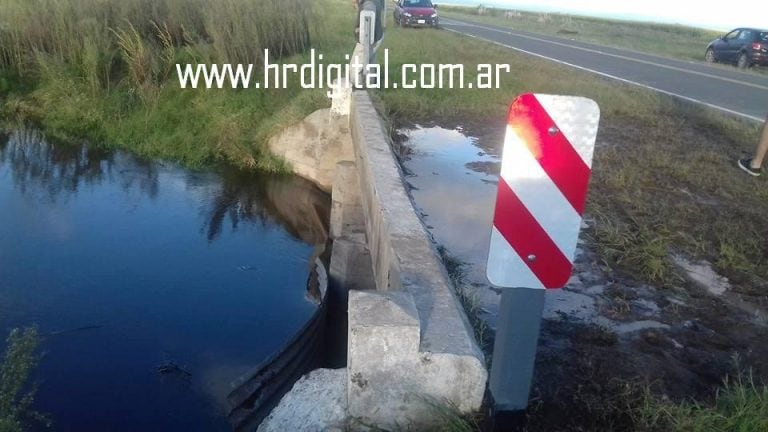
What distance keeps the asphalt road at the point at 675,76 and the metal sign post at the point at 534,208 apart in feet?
30.6

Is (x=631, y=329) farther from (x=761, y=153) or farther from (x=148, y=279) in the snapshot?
(x=761, y=153)

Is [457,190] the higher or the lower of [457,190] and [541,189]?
the lower

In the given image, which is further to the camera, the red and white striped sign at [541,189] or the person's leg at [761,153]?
the person's leg at [761,153]

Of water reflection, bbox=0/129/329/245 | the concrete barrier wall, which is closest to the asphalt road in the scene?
water reflection, bbox=0/129/329/245

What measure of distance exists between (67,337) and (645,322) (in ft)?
13.0

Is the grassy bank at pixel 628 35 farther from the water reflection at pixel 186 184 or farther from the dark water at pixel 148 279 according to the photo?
the dark water at pixel 148 279

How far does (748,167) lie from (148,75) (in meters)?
8.56

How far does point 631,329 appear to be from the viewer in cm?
378

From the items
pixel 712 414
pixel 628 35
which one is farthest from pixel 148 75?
pixel 628 35

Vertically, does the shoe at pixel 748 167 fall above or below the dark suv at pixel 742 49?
above

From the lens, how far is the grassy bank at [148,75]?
9875mm

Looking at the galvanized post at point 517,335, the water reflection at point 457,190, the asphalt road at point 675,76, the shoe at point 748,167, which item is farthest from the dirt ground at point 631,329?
the asphalt road at point 675,76

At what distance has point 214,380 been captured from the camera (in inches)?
191

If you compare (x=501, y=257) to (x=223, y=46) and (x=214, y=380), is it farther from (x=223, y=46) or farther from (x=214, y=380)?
(x=223, y=46)
